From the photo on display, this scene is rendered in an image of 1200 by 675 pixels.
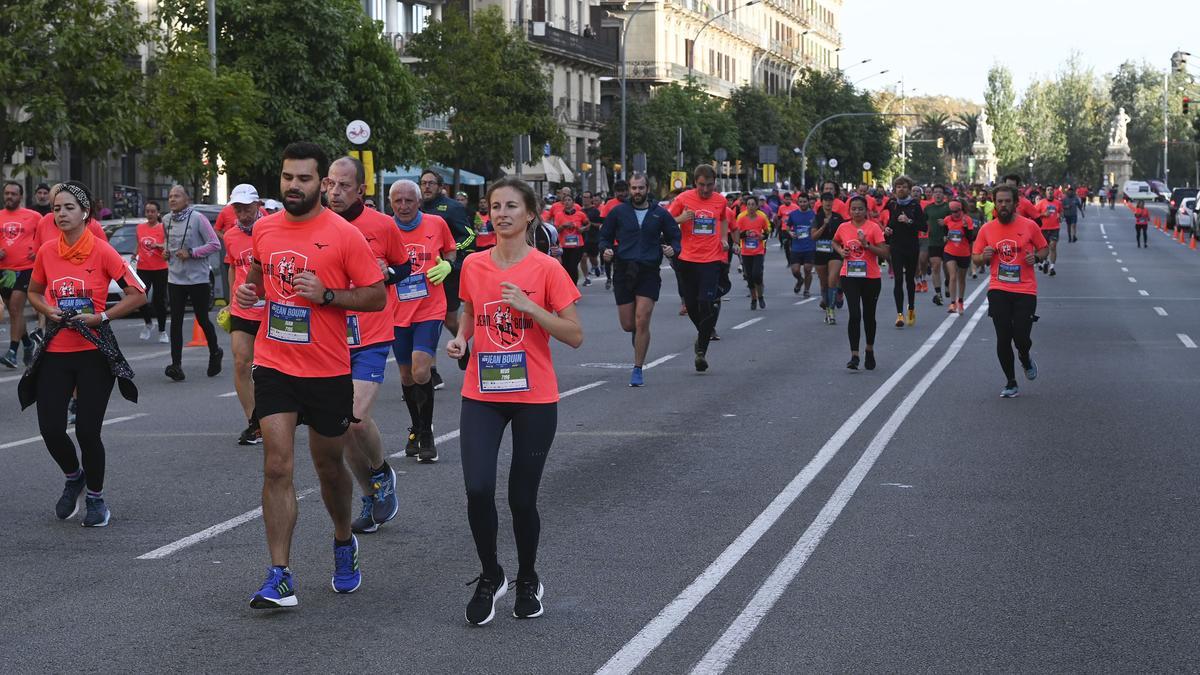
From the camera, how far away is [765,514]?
903 cm

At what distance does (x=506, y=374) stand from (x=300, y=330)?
83 cm

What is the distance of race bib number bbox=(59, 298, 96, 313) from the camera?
29.5 feet

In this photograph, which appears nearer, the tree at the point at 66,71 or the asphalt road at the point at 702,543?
the asphalt road at the point at 702,543

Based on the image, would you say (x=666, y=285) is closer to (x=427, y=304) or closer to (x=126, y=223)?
(x=126, y=223)

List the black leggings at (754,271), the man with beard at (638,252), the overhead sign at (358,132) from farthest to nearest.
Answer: the overhead sign at (358,132) → the black leggings at (754,271) → the man with beard at (638,252)

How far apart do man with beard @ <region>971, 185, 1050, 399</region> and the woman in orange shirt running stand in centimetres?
841

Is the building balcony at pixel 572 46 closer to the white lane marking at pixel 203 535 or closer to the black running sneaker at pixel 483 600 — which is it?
the white lane marking at pixel 203 535

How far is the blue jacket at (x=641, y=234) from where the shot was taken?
620 inches

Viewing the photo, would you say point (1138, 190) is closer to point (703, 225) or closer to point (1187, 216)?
point (1187, 216)

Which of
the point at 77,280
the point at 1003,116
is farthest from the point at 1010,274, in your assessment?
the point at 1003,116

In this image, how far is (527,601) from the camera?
6.70 m

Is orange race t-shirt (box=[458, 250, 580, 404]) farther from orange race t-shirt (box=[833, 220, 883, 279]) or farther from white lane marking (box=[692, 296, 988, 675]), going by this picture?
orange race t-shirt (box=[833, 220, 883, 279])

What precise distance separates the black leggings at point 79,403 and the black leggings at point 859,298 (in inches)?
370

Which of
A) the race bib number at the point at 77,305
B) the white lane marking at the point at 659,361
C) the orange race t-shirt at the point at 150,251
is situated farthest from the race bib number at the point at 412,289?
the orange race t-shirt at the point at 150,251
